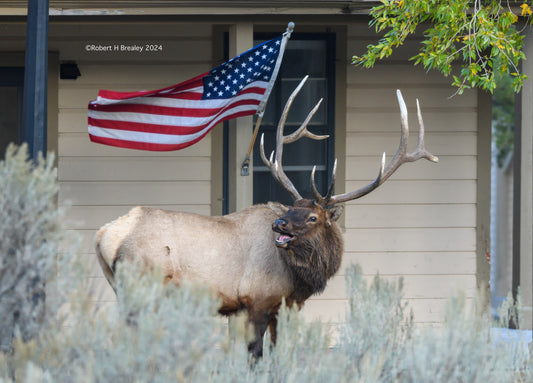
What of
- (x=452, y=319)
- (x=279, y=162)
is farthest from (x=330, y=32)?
(x=452, y=319)

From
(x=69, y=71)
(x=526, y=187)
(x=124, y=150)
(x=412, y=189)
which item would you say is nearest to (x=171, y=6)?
(x=69, y=71)

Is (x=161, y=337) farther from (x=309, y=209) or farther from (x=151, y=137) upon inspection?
(x=151, y=137)

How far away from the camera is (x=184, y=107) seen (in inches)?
256

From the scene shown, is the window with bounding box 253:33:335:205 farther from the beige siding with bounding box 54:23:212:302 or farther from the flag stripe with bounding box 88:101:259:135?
the flag stripe with bounding box 88:101:259:135

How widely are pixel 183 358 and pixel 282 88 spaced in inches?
189

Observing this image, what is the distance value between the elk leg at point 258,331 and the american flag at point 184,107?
1608mm

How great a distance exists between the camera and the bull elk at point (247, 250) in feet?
18.6

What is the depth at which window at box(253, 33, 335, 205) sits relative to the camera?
25.5 feet

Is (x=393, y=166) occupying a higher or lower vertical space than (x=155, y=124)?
lower

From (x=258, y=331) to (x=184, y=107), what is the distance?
6.33 ft

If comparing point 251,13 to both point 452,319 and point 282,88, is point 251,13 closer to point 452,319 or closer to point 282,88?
point 282,88

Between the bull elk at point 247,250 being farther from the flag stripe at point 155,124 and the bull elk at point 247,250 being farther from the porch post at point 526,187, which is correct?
the porch post at point 526,187

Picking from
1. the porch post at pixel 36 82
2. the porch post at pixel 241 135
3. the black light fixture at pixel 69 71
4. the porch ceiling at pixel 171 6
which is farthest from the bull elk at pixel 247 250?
the black light fixture at pixel 69 71

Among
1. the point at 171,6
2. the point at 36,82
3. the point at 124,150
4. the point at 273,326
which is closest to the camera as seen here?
the point at 36,82
